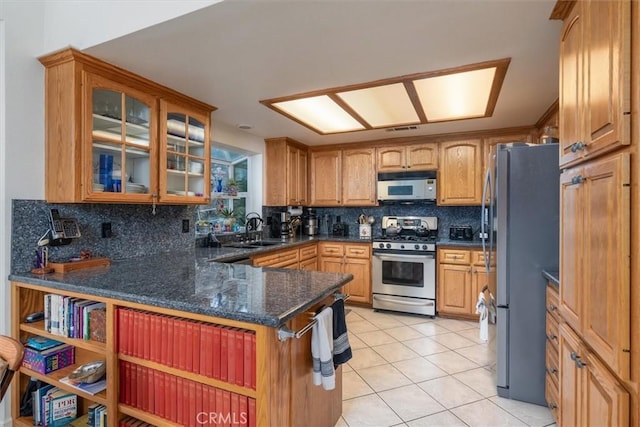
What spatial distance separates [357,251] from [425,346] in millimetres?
1549

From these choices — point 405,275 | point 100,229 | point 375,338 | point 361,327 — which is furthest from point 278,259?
point 100,229

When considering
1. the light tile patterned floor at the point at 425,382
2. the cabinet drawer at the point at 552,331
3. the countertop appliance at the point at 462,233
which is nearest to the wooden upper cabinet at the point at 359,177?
the countertop appliance at the point at 462,233

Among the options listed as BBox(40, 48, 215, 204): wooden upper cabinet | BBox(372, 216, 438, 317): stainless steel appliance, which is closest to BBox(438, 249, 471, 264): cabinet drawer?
BBox(372, 216, 438, 317): stainless steel appliance

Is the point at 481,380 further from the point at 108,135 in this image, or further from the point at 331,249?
the point at 108,135

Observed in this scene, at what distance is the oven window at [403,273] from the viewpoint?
3.93m

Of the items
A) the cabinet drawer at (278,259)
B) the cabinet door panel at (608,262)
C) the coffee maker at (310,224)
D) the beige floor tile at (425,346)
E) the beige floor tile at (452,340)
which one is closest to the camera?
the cabinet door panel at (608,262)

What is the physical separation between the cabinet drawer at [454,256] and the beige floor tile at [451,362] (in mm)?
1181

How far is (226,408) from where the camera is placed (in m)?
1.38

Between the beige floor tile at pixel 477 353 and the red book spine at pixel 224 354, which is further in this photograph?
the beige floor tile at pixel 477 353

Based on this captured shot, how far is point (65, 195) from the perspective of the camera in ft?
6.51

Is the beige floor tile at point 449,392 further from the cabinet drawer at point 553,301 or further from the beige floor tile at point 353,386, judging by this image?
the cabinet drawer at point 553,301

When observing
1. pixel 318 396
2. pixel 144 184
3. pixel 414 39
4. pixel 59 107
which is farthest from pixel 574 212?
pixel 59 107

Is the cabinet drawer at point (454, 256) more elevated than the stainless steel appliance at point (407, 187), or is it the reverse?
the stainless steel appliance at point (407, 187)

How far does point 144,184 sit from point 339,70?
1629 millimetres
